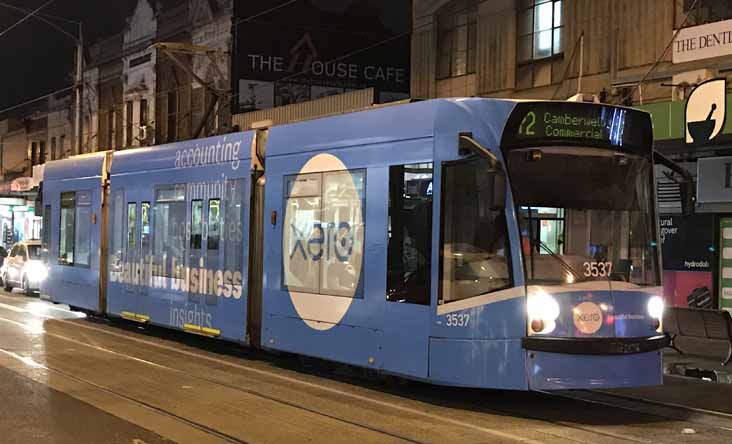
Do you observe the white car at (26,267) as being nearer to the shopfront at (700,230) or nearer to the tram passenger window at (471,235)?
the shopfront at (700,230)

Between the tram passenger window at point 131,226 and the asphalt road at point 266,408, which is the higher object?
the tram passenger window at point 131,226

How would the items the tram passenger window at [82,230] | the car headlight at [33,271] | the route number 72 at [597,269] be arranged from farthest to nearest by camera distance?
the car headlight at [33,271] < the tram passenger window at [82,230] < the route number 72 at [597,269]

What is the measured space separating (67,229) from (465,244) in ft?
39.3

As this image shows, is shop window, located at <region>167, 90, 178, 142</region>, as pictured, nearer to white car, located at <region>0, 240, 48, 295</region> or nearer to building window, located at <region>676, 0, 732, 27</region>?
white car, located at <region>0, 240, 48, 295</region>

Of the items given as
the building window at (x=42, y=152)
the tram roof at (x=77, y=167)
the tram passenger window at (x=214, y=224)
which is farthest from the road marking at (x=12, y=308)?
the building window at (x=42, y=152)

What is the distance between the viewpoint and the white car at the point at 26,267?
27625 millimetres

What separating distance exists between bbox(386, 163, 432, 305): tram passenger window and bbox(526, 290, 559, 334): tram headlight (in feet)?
3.93

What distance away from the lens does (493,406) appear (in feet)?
33.8

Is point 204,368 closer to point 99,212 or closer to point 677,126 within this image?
point 99,212

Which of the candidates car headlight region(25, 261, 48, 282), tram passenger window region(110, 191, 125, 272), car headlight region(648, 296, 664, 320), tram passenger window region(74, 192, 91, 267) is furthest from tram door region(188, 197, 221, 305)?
car headlight region(25, 261, 48, 282)

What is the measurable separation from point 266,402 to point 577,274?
3.61 meters

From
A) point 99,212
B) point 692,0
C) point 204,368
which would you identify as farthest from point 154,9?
point 204,368

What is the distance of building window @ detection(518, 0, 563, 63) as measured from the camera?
2078cm

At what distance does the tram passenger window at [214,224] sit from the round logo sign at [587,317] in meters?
6.41
